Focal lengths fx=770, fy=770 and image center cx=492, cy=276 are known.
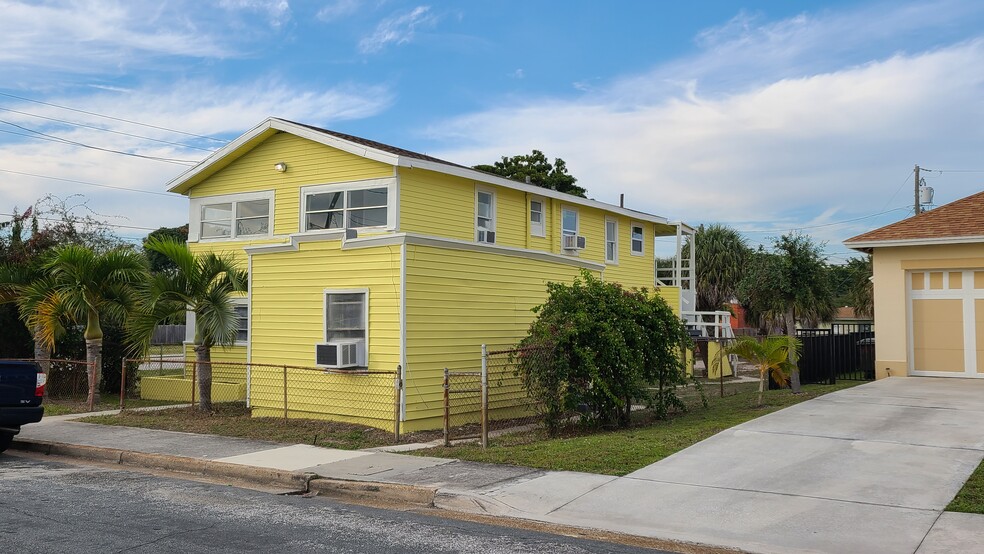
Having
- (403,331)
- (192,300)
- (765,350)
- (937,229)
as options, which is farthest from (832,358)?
(192,300)

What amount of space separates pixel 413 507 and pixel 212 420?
24.8 ft

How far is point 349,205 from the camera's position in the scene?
16891 mm

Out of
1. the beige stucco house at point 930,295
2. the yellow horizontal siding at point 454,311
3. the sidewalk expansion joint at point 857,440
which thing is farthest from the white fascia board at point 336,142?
the beige stucco house at point 930,295

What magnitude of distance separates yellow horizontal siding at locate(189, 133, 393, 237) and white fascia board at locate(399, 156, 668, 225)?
0.70 meters

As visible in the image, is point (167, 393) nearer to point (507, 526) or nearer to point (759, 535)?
point (507, 526)

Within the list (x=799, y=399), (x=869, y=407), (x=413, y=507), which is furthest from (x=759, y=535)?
(x=799, y=399)

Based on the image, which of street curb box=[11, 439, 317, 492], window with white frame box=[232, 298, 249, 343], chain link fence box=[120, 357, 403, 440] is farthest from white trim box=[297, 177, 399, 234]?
street curb box=[11, 439, 317, 492]

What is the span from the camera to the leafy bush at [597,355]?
1232 centimetres

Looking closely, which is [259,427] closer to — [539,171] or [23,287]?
[23,287]

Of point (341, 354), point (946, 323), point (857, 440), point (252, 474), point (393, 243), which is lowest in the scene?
point (252, 474)

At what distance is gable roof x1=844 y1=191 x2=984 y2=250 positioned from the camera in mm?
17078

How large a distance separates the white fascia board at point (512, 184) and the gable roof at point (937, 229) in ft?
25.3

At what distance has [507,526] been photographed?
7.40 meters

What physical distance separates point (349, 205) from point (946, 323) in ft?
45.0
